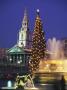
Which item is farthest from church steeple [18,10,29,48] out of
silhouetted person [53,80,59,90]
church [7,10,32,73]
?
silhouetted person [53,80,59,90]

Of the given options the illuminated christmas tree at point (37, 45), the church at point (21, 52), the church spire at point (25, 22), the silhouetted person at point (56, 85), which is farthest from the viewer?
the church spire at point (25, 22)

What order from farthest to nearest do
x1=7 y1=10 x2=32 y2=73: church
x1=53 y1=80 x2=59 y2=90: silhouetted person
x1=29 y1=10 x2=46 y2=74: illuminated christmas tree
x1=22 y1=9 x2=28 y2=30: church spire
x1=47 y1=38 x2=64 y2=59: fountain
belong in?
x1=22 y1=9 x2=28 y2=30: church spire < x1=7 y1=10 x2=32 y2=73: church < x1=29 y1=10 x2=46 y2=74: illuminated christmas tree < x1=47 y1=38 x2=64 y2=59: fountain < x1=53 y1=80 x2=59 y2=90: silhouetted person

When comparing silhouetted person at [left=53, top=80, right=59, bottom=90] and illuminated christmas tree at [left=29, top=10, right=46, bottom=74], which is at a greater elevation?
illuminated christmas tree at [left=29, top=10, right=46, bottom=74]

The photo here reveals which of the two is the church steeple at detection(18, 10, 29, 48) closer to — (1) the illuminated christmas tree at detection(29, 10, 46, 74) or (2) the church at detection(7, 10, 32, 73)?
(2) the church at detection(7, 10, 32, 73)

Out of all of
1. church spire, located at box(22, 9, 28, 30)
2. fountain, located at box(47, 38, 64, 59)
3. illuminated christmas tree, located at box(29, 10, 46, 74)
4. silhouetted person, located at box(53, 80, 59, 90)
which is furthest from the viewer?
church spire, located at box(22, 9, 28, 30)

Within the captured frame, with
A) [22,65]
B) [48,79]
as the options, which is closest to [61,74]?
[48,79]

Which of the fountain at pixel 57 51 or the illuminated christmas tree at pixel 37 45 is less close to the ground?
the illuminated christmas tree at pixel 37 45

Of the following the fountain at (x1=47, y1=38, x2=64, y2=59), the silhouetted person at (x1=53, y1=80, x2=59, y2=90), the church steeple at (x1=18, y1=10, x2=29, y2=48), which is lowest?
the silhouetted person at (x1=53, y1=80, x2=59, y2=90)

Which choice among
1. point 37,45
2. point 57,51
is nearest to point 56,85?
point 57,51

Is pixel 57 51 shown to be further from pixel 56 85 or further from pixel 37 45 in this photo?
pixel 37 45

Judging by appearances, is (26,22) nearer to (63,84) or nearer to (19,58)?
(19,58)

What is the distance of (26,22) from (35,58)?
3363 cm

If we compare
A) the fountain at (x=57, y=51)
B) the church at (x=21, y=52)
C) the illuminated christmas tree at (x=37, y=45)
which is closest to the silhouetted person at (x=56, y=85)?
the fountain at (x=57, y=51)

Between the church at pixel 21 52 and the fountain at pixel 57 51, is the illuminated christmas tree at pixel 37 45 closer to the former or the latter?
the church at pixel 21 52
